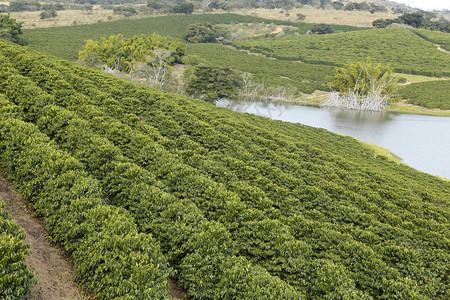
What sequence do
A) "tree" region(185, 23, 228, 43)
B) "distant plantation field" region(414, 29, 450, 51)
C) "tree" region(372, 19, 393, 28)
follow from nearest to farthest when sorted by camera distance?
"distant plantation field" region(414, 29, 450, 51)
"tree" region(185, 23, 228, 43)
"tree" region(372, 19, 393, 28)

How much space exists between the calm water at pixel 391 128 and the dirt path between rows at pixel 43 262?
1632 inches

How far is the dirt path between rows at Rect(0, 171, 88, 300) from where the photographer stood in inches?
340

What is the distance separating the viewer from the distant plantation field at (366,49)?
4198 inches

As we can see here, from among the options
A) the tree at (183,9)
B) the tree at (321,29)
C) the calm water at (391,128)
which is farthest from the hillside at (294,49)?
the tree at (183,9)

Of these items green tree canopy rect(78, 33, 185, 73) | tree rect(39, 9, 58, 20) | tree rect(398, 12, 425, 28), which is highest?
tree rect(398, 12, 425, 28)

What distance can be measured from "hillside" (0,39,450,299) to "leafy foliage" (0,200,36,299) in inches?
72.1

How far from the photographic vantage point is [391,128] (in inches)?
2272

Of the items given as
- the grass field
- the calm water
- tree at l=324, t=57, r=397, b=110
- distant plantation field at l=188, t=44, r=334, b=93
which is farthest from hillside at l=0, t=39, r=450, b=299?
the grass field

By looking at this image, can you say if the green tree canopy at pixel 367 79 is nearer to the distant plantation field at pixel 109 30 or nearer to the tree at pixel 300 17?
the distant plantation field at pixel 109 30

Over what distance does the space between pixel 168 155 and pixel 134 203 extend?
3.98m

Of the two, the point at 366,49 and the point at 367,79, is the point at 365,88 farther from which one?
the point at 366,49

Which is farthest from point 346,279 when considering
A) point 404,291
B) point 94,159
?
point 94,159

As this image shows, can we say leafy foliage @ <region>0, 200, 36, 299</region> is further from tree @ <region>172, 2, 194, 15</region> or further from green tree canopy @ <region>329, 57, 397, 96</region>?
tree @ <region>172, 2, 194, 15</region>

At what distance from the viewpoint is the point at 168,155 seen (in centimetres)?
1569
